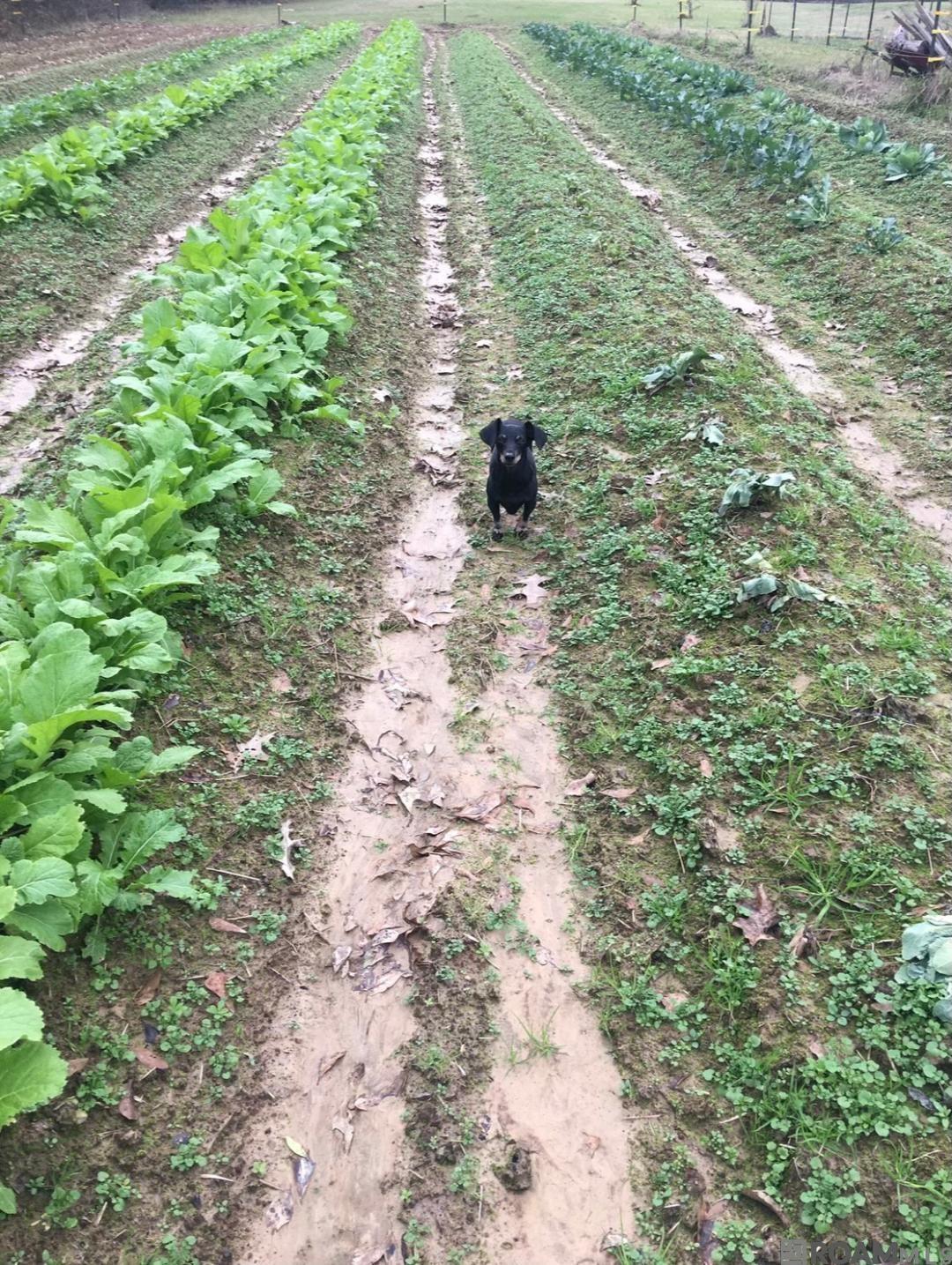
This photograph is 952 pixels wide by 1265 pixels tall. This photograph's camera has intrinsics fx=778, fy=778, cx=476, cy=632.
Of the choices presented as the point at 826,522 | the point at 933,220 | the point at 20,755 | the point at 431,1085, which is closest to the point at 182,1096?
the point at 431,1085

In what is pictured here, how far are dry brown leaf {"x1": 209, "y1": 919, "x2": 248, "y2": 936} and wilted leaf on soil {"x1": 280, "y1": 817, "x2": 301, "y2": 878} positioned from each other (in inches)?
14.4

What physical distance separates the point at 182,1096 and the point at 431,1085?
1019mm

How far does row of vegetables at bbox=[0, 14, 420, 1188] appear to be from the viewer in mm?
3180

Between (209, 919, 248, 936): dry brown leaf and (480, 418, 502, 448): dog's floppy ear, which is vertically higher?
(480, 418, 502, 448): dog's floppy ear

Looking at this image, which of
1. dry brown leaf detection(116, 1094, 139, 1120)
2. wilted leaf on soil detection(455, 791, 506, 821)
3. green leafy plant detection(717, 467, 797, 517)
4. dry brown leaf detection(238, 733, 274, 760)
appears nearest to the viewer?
dry brown leaf detection(116, 1094, 139, 1120)

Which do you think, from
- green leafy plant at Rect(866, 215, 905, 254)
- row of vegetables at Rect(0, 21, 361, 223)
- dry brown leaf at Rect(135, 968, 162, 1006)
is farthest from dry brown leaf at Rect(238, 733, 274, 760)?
green leafy plant at Rect(866, 215, 905, 254)

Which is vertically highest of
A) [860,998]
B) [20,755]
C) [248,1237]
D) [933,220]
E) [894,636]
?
[933,220]

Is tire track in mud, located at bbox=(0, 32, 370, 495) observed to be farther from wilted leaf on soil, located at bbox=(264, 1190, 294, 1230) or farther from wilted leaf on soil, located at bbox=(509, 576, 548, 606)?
wilted leaf on soil, located at bbox=(264, 1190, 294, 1230)

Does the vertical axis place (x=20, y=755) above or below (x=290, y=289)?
below

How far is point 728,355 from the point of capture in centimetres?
800

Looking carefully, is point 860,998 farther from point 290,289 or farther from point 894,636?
point 290,289

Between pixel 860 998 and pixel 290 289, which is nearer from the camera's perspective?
pixel 860 998

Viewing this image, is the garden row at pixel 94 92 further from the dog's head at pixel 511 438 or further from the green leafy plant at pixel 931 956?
the green leafy plant at pixel 931 956

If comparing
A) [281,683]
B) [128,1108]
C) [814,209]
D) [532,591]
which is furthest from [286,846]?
[814,209]
